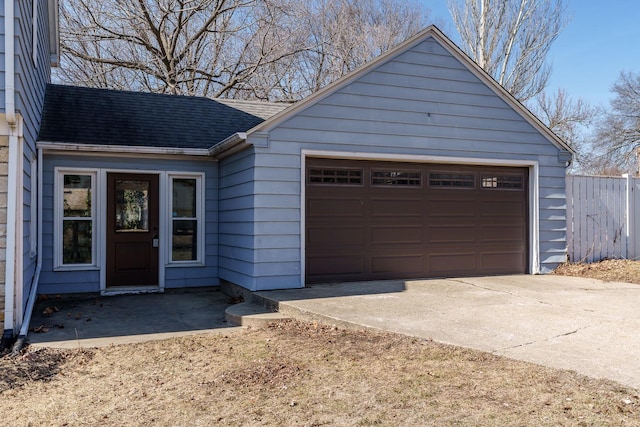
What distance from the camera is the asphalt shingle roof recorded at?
355 inches

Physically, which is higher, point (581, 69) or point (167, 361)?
point (581, 69)

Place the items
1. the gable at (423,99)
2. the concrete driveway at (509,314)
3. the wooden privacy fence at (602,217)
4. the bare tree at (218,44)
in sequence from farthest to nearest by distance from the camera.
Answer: the bare tree at (218,44) → the wooden privacy fence at (602,217) → the gable at (423,99) → the concrete driveway at (509,314)

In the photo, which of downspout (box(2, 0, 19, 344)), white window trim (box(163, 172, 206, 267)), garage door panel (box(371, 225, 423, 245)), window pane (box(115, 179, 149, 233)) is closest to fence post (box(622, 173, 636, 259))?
garage door panel (box(371, 225, 423, 245))

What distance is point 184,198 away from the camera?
953cm

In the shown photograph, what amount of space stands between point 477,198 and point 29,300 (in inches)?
284

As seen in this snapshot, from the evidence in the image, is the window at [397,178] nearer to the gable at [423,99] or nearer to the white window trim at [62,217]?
the gable at [423,99]

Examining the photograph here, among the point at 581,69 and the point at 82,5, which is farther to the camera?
the point at 581,69

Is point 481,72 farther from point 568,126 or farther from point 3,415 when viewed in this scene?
point 568,126

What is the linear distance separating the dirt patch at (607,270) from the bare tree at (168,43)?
1353 centimetres

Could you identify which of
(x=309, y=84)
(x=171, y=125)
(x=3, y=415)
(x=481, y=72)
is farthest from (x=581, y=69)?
(x=3, y=415)

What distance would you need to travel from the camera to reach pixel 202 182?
955 cm

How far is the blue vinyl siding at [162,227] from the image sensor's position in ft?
28.0

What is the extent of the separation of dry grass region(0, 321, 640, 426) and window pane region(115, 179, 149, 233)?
13.0ft

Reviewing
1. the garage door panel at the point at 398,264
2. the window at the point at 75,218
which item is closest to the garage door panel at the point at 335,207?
the garage door panel at the point at 398,264
